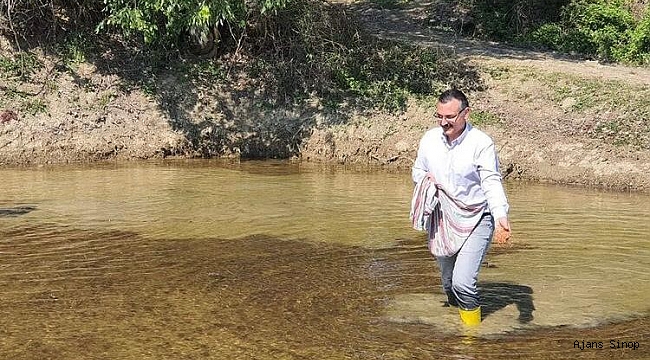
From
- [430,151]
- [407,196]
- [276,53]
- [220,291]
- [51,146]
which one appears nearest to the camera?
[430,151]

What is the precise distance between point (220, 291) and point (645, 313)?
3.52m

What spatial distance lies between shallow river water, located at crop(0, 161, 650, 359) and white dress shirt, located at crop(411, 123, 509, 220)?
1.05 meters

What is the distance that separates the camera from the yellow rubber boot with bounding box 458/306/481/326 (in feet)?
18.6

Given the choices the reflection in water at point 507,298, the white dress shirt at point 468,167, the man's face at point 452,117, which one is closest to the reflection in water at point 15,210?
the reflection in water at point 507,298

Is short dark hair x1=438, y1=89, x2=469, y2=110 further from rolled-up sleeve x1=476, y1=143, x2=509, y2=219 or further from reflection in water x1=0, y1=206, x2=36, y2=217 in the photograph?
reflection in water x1=0, y1=206, x2=36, y2=217

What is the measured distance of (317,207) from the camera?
1008 centimetres

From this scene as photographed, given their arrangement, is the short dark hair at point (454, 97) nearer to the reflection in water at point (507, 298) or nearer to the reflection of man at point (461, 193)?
the reflection of man at point (461, 193)

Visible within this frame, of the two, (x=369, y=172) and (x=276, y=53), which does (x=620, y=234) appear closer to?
(x=369, y=172)

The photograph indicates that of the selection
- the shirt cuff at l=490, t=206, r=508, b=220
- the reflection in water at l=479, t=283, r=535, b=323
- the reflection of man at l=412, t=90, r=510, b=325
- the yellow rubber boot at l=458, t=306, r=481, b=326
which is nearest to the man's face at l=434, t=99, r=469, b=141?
the reflection of man at l=412, t=90, r=510, b=325

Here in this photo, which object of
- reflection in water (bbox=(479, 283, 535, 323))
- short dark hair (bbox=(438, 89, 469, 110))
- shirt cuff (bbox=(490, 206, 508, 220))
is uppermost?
short dark hair (bbox=(438, 89, 469, 110))

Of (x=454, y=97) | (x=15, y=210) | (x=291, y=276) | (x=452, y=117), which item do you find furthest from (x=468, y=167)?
(x=15, y=210)

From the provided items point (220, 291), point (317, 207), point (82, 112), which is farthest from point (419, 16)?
point (220, 291)

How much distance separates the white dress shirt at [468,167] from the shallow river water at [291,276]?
1.05 meters

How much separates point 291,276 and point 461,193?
2299mm
